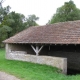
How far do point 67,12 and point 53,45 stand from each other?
3518 centimetres

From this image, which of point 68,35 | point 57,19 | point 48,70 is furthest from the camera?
point 57,19

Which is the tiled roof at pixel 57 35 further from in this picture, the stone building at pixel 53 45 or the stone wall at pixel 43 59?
the stone wall at pixel 43 59

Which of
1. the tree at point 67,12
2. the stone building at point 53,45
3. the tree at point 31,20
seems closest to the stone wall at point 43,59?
the stone building at point 53,45

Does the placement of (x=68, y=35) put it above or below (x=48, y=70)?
above

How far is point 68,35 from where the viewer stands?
54.7 ft

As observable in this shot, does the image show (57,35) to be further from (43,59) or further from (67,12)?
(67,12)

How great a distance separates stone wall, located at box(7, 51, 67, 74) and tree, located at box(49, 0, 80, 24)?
3107cm

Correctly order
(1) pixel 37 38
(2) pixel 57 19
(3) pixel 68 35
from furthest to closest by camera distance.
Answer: (2) pixel 57 19
(1) pixel 37 38
(3) pixel 68 35

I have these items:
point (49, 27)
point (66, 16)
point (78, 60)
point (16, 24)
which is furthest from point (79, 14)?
point (78, 60)

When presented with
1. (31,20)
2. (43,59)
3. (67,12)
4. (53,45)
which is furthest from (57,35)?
(31,20)

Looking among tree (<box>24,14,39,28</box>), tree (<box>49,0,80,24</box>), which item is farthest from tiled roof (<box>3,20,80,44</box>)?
tree (<box>24,14,39,28</box>)

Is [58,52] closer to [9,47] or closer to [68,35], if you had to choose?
[68,35]

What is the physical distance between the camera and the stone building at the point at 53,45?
16047 millimetres

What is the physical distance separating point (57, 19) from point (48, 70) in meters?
37.8
